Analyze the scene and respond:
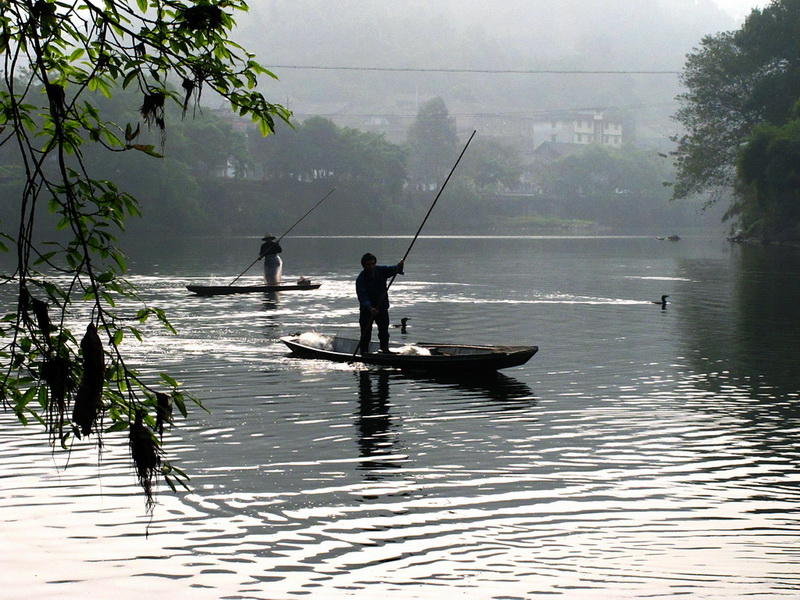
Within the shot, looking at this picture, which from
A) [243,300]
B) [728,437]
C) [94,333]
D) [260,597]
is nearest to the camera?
[94,333]

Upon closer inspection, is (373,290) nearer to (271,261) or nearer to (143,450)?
(143,450)

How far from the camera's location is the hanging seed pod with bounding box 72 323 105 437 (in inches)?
193

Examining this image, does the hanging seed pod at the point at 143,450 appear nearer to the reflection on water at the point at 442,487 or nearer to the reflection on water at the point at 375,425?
the reflection on water at the point at 442,487

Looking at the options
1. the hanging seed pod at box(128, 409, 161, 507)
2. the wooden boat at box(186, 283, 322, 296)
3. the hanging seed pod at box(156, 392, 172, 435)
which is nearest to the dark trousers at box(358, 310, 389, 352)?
the hanging seed pod at box(156, 392, 172, 435)

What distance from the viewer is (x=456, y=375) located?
18875mm

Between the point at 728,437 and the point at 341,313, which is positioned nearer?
the point at 728,437

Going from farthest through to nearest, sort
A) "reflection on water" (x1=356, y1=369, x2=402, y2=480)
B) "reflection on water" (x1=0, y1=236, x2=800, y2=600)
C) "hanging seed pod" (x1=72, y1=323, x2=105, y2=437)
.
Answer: "reflection on water" (x1=356, y1=369, x2=402, y2=480)
"reflection on water" (x1=0, y1=236, x2=800, y2=600)
"hanging seed pod" (x1=72, y1=323, x2=105, y2=437)

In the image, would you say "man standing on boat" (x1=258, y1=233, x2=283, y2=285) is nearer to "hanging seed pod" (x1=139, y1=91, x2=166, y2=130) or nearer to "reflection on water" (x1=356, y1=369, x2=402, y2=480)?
"reflection on water" (x1=356, y1=369, x2=402, y2=480)

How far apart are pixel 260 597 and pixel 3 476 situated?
15.6 feet

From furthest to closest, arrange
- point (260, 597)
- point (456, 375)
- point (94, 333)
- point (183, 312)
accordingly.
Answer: point (183, 312) < point (456, 375) < point (260, 597) < point (94, 333)

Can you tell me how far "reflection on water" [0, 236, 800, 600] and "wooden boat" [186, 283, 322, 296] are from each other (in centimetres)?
1339

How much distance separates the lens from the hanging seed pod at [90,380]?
16.1 feet

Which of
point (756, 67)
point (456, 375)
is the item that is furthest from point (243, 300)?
point (756, 67)

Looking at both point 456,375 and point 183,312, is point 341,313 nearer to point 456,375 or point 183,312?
point 183,312
